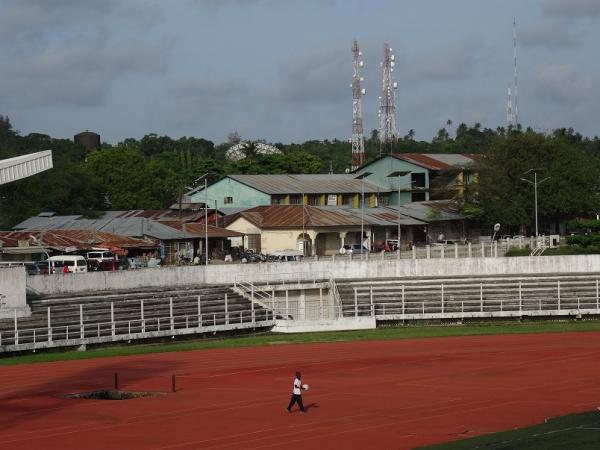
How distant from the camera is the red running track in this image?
2852 centimetres

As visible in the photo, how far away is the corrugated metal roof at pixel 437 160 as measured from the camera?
10894 cm

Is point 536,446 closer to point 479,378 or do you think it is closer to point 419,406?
point 419,406

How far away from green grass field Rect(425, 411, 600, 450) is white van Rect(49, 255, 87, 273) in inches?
1443

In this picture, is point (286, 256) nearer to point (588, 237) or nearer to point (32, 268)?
point (32, 268)

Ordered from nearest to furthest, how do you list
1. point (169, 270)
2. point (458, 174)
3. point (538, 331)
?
1. point (538, 331)
2. point (169, 270)
3. point (458, 174)

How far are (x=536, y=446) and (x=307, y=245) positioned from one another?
60.6 m

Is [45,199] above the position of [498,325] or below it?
above

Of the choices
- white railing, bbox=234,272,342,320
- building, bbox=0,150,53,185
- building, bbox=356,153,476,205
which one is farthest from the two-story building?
building, bbox=0,150,53,185

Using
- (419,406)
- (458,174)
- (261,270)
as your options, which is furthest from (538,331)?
(458,174)

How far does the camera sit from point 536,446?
24.2 metres

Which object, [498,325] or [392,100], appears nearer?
[498,325]

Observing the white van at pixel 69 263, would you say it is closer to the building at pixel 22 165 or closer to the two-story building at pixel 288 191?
the building at pixel 22 165

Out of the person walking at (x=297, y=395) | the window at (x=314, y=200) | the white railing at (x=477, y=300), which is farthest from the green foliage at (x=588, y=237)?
the person walking at (x=297, y=395)

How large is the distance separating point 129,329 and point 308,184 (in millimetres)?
55577
